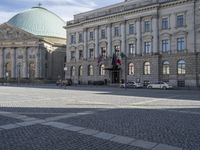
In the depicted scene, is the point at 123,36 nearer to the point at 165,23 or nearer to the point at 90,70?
the point at 165,23

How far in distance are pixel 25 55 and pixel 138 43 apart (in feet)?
162

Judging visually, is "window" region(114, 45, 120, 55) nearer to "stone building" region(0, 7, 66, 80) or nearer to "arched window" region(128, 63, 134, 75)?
"arched window" region(128, 63, 134, 75)

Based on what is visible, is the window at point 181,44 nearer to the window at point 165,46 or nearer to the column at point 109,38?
the window at point 165,46

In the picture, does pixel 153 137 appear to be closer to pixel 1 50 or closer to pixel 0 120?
pixel 0 120

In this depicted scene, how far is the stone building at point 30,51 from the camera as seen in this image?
10362 cm

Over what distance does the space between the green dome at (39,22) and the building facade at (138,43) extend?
103 ft

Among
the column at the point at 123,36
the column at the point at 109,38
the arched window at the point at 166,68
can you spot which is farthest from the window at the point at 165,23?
the column at the point at 109,38

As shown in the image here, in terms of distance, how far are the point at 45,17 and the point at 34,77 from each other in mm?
32230

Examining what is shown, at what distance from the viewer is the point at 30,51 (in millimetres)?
104688

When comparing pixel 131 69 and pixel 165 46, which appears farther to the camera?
pixel 131 69

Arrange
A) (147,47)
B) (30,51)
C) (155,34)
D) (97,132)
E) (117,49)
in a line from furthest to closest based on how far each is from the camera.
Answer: (30,51) < (117,49) < (147,47) < (155,34) < (97,132)

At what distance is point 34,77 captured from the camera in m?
104

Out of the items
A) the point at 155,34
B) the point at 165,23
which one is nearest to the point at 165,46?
the point at 155,34

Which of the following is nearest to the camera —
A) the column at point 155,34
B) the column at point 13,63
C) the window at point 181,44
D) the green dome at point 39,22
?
the window at point 181,44
